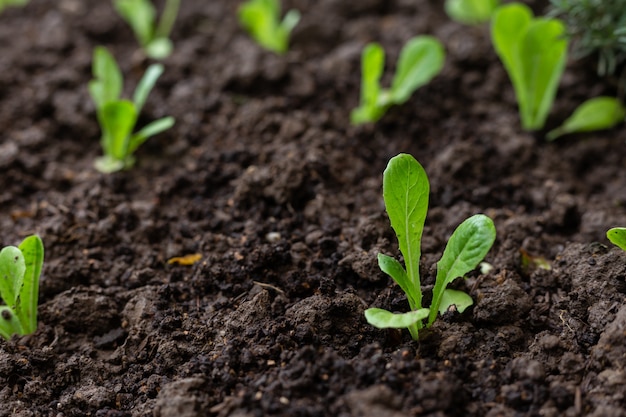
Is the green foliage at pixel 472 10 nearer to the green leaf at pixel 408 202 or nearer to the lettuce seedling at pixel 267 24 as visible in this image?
the lettuce seedling at pixel 267 24

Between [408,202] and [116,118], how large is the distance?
39.7 inches

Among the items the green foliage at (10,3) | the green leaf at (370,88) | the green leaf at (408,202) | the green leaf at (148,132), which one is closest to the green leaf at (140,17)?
the green foliage at (10,3)

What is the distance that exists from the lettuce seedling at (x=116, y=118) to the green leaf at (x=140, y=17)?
0.57 metres

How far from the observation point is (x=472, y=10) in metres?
2.56

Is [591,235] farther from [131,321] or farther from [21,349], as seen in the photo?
[21,349]

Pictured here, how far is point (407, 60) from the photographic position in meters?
2.17

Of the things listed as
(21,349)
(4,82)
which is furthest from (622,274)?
(4,82)

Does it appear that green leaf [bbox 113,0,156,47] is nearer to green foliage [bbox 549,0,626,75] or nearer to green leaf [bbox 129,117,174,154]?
green leaf [bbox 129,117,174,154]

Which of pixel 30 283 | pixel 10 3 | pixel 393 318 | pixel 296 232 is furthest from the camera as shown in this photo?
pixel 10 3

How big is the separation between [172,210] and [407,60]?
2.81 feet

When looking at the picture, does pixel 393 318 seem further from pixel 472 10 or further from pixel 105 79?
pixel 472 10

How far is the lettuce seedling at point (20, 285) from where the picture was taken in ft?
4.92

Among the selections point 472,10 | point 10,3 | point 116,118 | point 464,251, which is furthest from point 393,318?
point 10,3

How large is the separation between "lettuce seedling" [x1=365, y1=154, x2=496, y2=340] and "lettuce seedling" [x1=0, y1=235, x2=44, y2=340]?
75 centimetres
